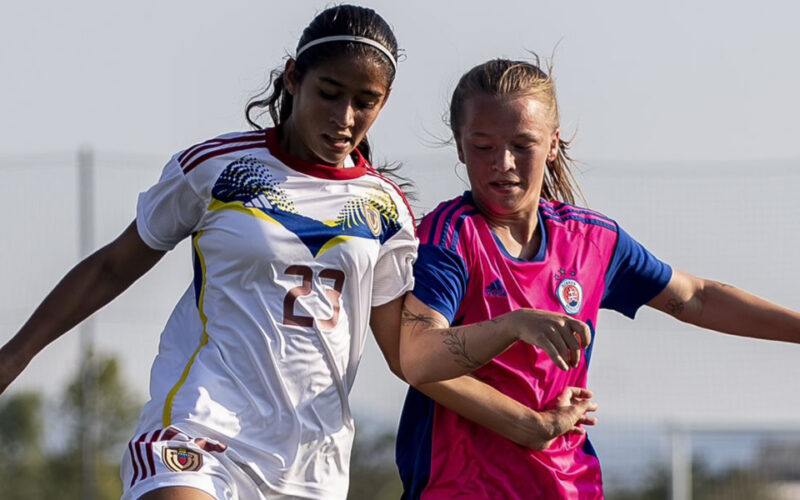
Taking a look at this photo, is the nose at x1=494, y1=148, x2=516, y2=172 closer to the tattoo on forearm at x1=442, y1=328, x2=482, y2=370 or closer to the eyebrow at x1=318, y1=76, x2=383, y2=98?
the eyebrow at x1=318, y1=76, x2=383, y2=98

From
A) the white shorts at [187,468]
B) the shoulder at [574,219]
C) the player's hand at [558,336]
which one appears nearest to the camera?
the player's hand at [558,336]

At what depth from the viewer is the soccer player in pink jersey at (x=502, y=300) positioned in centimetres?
366

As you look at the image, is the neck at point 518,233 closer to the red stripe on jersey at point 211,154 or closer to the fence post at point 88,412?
the red stripe on jersey at point 211,154

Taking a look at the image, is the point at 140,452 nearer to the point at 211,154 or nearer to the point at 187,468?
the point at 187,468

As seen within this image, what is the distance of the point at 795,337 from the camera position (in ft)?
13.7

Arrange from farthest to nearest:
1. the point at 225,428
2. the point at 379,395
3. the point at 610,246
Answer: the point at 379,395 < the point at 610,246 < the point at 225,428

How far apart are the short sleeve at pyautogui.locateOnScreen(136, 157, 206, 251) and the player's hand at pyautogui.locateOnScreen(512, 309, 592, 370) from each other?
935 mm

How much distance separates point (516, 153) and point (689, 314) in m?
0.84

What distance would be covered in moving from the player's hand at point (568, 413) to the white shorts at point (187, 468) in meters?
0.74

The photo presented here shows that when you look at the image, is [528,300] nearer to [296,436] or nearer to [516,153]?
[516,153]

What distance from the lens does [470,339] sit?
3459 millimetres

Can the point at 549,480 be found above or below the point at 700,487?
above

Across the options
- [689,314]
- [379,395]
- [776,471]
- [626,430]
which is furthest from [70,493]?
[689,314]

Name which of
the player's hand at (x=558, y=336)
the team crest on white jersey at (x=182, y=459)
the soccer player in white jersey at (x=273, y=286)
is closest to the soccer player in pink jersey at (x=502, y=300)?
the soccer player in white jersey at (x=273, y=286)
